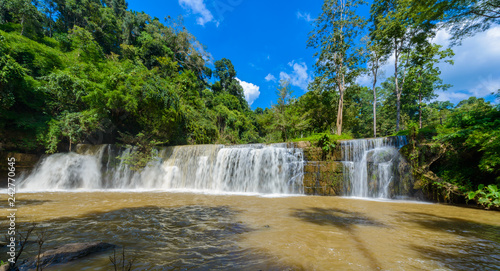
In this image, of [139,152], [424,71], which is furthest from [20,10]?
[424,71]

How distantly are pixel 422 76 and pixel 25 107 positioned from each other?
33780mm

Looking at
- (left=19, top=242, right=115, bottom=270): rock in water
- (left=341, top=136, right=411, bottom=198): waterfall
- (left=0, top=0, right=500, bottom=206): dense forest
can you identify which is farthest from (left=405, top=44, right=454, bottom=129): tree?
(left=19, top=242, right=115, bottom=270): rock in water

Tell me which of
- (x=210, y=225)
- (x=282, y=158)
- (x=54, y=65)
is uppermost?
(x=54, y=65)

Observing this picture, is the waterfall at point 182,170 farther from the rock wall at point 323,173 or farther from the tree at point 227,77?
the tree at point 227,77

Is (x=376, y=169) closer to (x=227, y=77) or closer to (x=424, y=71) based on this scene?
(x=424, y=71)

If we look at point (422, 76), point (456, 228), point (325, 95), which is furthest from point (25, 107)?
point (422, 76)

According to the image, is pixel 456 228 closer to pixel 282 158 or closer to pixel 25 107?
pixel 282 158

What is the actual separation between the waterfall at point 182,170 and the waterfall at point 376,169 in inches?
90.0

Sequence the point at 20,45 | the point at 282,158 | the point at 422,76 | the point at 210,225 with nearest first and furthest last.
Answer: the point at 210,225 → the point at 282,158 → the point at 20,45 → the point at 422,76

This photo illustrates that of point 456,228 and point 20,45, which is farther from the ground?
point 20,45

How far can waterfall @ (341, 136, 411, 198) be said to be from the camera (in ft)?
25.1

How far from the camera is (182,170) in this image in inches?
438

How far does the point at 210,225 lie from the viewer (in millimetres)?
3504

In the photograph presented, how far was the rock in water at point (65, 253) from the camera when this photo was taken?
5.69ft
